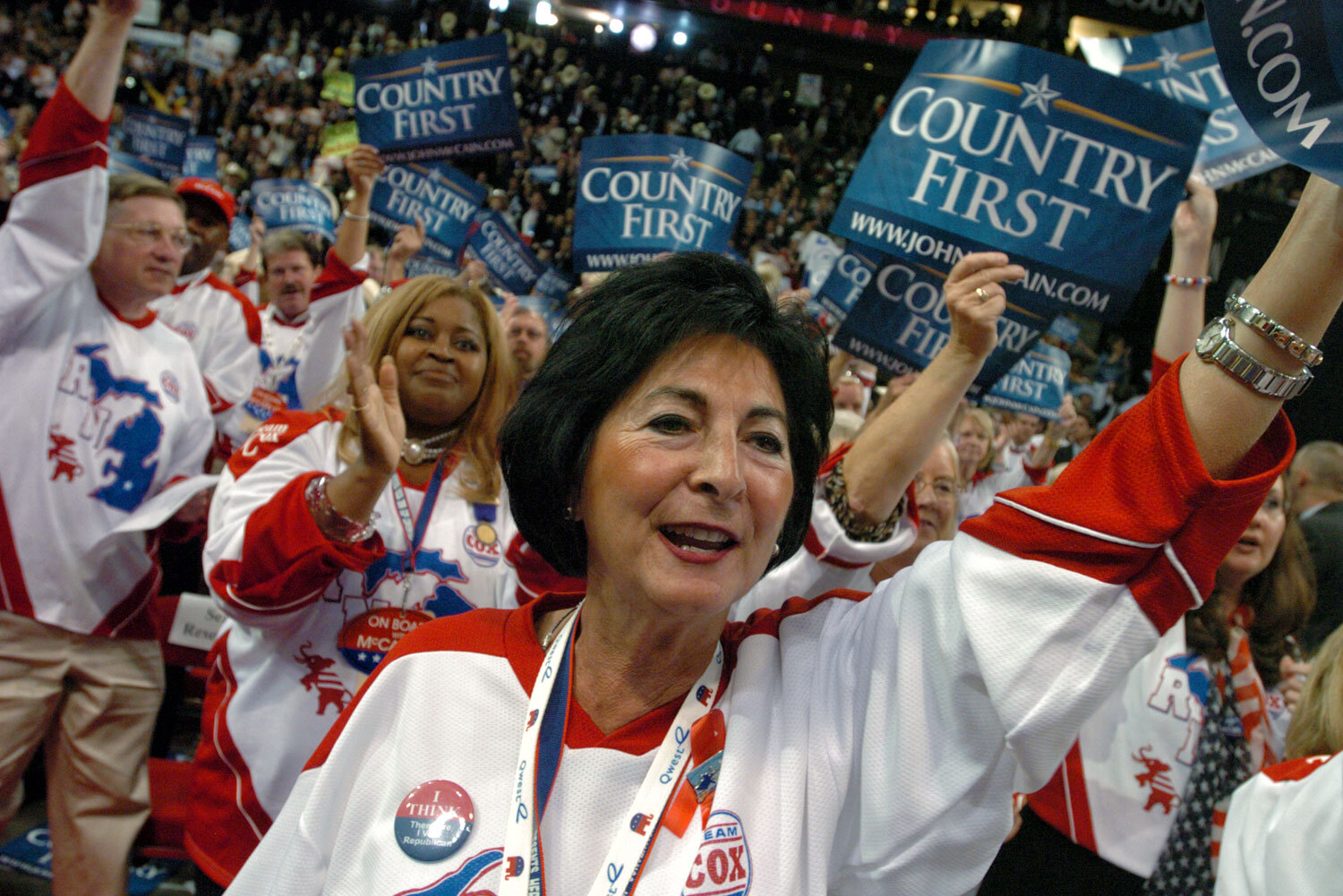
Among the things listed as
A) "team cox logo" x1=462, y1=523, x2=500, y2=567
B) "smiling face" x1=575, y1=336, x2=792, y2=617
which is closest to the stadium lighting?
"team cox logo" x1=462, y1=523, x2=500, y2=567

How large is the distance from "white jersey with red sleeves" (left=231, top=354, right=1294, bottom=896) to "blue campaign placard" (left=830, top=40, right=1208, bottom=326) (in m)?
1.55

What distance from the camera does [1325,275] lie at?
0.95m

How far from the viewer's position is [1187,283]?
2299mm

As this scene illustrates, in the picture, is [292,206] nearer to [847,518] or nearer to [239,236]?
[239,236]

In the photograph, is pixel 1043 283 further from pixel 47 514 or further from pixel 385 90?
pixel 385 90

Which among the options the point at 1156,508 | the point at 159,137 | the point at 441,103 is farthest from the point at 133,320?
the point at 159,137

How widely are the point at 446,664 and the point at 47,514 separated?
73.4 inches

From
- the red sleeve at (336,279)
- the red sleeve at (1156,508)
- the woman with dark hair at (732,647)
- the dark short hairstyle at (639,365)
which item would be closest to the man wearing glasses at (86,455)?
the red sleeve at (336,279)

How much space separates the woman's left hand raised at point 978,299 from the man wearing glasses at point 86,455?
2.28 metres

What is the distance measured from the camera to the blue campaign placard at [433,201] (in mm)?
5668

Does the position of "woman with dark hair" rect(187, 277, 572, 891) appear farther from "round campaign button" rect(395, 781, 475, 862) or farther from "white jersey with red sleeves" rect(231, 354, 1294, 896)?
"round campaign button" rect(395, 781, 475, 862)

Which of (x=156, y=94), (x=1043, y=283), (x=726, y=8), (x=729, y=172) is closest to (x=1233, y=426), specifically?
(x=1043, y=283)

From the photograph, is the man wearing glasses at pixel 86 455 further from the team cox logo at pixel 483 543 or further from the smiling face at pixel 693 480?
the smiling face at pixel 693 480

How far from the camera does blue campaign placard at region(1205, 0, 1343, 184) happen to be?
3.19 ft
